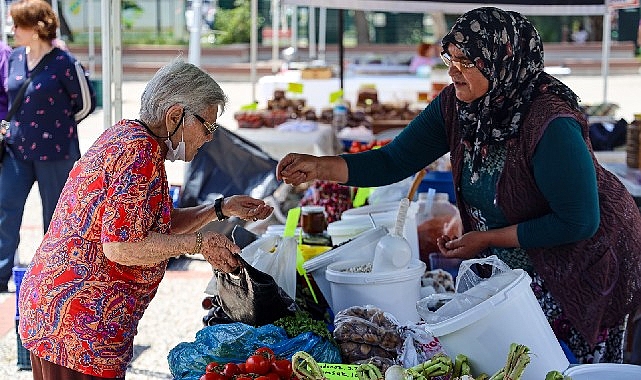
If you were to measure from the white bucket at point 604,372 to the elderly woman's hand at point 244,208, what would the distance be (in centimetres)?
112

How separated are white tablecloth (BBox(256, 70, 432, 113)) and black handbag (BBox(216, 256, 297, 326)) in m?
8.20

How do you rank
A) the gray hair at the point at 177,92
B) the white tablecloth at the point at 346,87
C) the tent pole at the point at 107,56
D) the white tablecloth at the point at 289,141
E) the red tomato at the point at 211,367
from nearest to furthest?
the red tomato at the point at 211,367 → the gray hair at the point at 177,92 → the tent pole at the point at 107,56 → the white tablecloth at the point at 289,141 → the white tablecloth at the point at 346,87

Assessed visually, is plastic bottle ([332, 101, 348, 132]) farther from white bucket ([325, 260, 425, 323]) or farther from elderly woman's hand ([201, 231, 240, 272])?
elderly woman's hand ([201, 231, 240, 272])

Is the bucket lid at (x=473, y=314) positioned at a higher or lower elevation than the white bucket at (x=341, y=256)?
higher

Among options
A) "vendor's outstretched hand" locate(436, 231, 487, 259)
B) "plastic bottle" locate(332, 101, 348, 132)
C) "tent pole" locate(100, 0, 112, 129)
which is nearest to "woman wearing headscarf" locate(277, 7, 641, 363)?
"vendor's outstretched hand" locate(436, 231, 487, 259)

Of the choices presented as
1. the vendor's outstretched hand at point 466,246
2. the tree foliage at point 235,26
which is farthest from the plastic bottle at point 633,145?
the tree foliage at point 235,26

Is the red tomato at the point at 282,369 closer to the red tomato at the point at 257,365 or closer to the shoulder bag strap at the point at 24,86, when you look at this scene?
the red tomato at the point at 257,365

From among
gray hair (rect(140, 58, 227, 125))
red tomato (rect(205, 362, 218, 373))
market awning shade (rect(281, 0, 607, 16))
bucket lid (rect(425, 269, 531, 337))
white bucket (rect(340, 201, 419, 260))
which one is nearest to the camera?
bucket lid (rect(425, 269, 531, 337))

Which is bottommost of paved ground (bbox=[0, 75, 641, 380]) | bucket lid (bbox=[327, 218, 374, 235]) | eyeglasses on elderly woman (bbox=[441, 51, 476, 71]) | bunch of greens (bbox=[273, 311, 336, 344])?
paved ground (bbox=[0, 75, 641, 380])

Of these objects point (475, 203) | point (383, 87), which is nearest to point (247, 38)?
point (383, 87)

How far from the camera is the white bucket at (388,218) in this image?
363 cm

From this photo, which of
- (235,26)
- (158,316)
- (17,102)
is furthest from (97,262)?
(235,26)

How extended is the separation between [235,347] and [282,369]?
264 millimetres

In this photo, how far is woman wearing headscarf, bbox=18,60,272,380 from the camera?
93.4 inches
